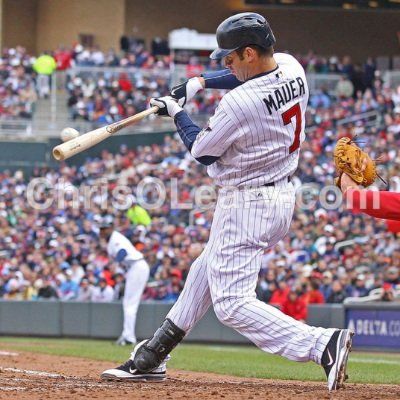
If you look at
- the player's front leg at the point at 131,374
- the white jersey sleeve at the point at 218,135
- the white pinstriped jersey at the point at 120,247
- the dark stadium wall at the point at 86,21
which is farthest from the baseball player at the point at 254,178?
the dark stadium wall at the point at 86,21

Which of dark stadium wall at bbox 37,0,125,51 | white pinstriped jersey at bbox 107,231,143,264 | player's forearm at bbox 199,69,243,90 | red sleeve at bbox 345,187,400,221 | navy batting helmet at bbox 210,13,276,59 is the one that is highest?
dark stadium wall at bbox 37,0,125,51

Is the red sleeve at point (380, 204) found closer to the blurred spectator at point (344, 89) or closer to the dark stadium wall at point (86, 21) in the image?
the blurred spectator at point (344, 89)

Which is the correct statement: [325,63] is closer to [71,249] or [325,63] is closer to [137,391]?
[71,249]

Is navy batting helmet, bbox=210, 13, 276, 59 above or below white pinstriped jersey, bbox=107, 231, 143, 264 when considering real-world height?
above

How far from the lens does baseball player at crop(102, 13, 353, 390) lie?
4.50 metres

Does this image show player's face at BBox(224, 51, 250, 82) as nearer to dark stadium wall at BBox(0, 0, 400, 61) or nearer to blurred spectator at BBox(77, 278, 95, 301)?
blurred spectator at BBox(77, 278, 95, 301)

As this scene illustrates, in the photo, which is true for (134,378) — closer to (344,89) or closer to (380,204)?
(380,204)

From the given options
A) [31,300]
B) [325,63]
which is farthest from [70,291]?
[325,63]

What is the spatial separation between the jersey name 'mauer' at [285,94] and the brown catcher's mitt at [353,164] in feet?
1.29

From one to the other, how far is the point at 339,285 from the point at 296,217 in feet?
9.27

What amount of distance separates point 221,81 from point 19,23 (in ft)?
84.5

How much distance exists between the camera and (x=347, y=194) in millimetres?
4637

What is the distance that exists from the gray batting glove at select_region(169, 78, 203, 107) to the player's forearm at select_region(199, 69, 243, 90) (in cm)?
4

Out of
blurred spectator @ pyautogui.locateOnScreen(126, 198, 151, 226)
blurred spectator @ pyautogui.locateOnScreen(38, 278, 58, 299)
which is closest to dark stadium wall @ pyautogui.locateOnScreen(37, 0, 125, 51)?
blurred spectator @ pyautogui.locateOnScreen(126, 198, 151, 226)
